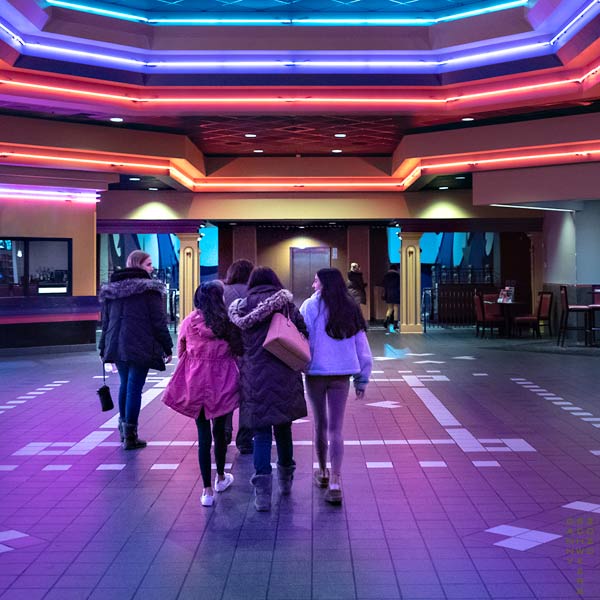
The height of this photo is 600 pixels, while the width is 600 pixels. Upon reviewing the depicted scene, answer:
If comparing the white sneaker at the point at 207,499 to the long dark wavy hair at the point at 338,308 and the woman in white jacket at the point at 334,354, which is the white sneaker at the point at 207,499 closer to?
the woman in white jacket at the point at 334,354

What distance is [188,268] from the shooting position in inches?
803

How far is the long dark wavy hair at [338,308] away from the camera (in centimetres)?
536

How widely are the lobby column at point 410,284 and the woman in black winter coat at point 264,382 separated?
15003 mm

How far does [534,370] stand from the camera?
12164 mm

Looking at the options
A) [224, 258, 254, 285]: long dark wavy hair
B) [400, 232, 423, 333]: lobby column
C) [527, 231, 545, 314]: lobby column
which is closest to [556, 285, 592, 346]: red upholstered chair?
[527, 231, 545, 314]: lobby column

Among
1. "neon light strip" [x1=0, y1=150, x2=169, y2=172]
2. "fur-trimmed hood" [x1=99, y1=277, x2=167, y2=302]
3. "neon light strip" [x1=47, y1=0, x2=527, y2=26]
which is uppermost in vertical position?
"neon light strip" [x1=47, y1=0, x2=527, y2=26]

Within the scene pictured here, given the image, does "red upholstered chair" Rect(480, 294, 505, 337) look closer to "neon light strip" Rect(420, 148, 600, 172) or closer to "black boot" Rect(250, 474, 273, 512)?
"neon light strip" Rect(420, 148, 600, 172)

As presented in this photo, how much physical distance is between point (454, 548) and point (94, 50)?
338 inches

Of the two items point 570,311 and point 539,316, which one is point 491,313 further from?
point 570,311

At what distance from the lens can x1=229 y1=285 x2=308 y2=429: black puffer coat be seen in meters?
5.11

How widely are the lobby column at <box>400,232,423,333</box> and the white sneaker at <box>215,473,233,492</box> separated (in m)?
14.7

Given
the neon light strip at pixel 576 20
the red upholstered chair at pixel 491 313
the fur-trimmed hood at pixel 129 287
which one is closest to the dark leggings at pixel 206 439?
the fur-trimmed hood at pixel 129 287

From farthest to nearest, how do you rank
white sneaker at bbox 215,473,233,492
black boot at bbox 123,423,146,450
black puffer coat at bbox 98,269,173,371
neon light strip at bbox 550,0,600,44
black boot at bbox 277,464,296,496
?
1. neon light strip at bbox 550,0,600,44
2. black boot at bbox 123,423,146,450
3. black puffer coat at bbox 98,269,173,371
4. white sneaker at bbox 215,473,233,492
5. black boot at bbox 277,464,296,496

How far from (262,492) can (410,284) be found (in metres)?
15.4
